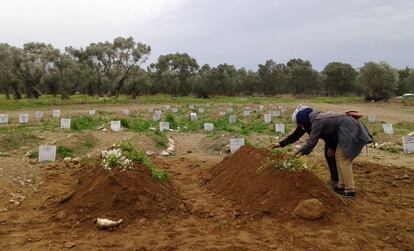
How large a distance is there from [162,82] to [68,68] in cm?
1962

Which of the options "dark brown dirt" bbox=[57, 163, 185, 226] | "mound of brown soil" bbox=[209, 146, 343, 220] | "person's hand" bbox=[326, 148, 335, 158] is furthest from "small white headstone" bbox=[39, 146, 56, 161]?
"person's hand" bbox=[326, 148, 335, 158]

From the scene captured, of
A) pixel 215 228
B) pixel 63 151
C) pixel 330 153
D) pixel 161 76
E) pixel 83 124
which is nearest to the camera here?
pixel 215 228

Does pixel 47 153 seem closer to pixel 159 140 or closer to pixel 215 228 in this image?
pixel 159 140

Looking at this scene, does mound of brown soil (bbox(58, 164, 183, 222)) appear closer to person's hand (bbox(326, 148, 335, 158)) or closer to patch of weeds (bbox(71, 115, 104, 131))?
person's hand (bbox(326, 148, 335, 158))

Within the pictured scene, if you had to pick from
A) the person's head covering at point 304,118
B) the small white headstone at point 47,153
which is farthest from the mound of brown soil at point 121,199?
the small white headstone at point 47,153

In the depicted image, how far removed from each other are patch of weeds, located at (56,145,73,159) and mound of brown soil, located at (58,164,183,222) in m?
4.61

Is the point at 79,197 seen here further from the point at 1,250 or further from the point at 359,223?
the point at 359,223

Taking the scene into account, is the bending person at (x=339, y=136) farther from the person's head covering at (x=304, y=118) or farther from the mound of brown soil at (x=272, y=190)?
the mound of brown soil at (x=272, y=190)

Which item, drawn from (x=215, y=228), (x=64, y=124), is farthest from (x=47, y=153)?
(x=64, y=124)

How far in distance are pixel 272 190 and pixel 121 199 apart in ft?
7.09

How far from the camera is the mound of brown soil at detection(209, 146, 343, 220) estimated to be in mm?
6066

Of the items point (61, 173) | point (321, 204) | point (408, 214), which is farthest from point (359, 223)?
point (61, 173)

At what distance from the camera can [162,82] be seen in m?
66.0

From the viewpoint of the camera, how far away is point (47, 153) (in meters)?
10.6
